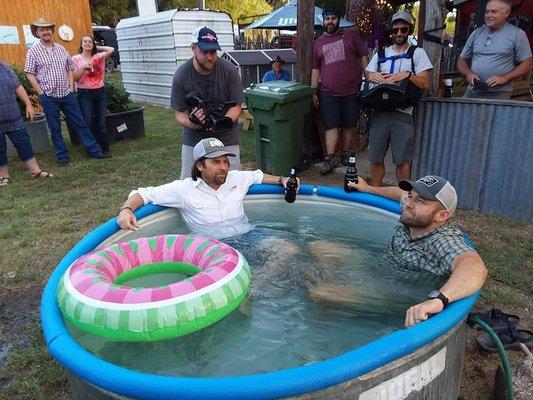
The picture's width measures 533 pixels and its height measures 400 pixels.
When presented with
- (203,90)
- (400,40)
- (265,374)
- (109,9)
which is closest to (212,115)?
(203,90)

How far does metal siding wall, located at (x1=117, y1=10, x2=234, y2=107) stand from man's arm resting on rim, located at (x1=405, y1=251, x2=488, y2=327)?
1045 centimetres

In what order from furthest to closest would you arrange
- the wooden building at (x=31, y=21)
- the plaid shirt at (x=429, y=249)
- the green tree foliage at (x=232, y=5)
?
1. the green tree foliage at (x=232, y=5)
2. the wooden building at (x=31, y=21)
3. the plaid shirt at (x=429, y=249)

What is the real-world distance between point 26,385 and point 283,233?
84.8 inches

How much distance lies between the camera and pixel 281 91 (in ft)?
18.7

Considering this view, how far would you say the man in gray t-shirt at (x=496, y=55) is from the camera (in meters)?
4.25

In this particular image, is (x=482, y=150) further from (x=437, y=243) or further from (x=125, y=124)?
(x=125, y=124)

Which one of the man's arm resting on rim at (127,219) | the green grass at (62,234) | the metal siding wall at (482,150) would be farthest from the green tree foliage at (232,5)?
the man's arm resting on rim at (127,219)

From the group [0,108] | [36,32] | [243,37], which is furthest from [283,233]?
[243,37]

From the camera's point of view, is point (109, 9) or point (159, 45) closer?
point (159, 45)

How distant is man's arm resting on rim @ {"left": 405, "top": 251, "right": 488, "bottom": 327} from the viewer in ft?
6.76

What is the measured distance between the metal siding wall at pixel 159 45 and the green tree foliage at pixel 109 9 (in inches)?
595

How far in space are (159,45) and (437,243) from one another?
1099 cm

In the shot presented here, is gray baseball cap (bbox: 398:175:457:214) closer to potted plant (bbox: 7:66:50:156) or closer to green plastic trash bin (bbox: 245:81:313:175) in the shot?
green plastic trash bin (bbox: 245:81:313:175)

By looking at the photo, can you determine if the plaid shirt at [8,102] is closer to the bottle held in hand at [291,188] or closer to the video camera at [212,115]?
the video camera at [212,115]
